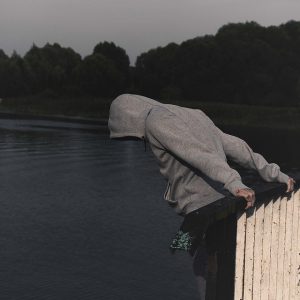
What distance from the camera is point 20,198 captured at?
15516mm

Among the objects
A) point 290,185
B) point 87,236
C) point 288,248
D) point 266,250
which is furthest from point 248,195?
point 87,236

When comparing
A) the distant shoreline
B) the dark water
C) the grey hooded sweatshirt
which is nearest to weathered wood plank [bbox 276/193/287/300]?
the grey hooded sweatshirt

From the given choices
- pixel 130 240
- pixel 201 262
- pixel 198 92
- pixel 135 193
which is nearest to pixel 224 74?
pixel 198 92

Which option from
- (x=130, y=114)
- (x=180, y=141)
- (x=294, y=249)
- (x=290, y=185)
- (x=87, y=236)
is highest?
(x=130, y=114)

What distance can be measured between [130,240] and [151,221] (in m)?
2.08

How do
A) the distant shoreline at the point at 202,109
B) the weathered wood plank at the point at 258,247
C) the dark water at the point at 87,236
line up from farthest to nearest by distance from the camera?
the distant shoreline at the point at 202,109, the dark water at the point at 87,236, the weathered wood plank at the point at 258,247

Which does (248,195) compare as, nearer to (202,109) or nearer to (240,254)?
(240,254)

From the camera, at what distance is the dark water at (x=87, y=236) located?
26.2ft

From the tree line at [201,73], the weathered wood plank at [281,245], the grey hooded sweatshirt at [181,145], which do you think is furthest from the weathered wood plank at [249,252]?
the tree line at [201,73]

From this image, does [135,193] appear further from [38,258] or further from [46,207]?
[38,258]

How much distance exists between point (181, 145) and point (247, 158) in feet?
2.36

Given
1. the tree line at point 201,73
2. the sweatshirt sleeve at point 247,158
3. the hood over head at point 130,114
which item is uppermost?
the tree line at point 201,73

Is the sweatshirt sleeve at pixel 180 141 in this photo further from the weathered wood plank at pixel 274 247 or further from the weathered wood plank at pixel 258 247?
the weathered wood plank at pixel 274 247

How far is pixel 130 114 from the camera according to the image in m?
3.00
